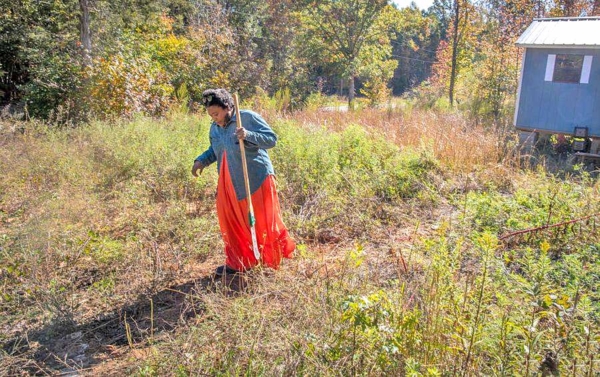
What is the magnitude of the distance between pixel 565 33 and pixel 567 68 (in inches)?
29.0

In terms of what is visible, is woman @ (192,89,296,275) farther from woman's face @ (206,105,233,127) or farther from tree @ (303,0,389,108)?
tree @ (303,0,389,108)

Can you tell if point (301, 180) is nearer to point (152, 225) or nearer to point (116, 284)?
Result: point (152, 225)

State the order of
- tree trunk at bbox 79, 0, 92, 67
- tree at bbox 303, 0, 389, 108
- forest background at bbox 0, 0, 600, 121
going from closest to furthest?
forest background at bbox 0, 0, 600, 121 < tree trunk at bbox 79, 0, 92, 67 < tree at bbox 303, 0, 389, 108

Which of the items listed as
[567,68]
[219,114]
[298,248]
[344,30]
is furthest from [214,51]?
[298,248]

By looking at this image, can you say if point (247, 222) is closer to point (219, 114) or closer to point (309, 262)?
point (309, 262)

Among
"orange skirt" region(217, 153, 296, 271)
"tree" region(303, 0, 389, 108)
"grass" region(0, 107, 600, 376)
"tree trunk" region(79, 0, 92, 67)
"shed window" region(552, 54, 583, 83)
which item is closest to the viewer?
"grass" region(0, 107, 600, 376)

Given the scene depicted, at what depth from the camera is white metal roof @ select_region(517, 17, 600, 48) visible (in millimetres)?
9016

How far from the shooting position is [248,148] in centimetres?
368

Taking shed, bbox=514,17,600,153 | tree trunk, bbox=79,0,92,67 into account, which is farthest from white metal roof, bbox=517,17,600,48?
tree trunk, bbox=79,0,92,67

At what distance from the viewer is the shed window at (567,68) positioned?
927 centimetres

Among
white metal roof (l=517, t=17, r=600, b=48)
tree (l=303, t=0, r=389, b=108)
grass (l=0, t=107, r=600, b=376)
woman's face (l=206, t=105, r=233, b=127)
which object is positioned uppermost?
Result: tree (l=303, t=0, r=389, b=108)

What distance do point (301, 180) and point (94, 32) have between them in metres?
11.6

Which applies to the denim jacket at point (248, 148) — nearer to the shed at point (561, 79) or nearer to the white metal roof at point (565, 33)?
the shed at point (561, 79)

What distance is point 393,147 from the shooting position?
6832 millimetres
